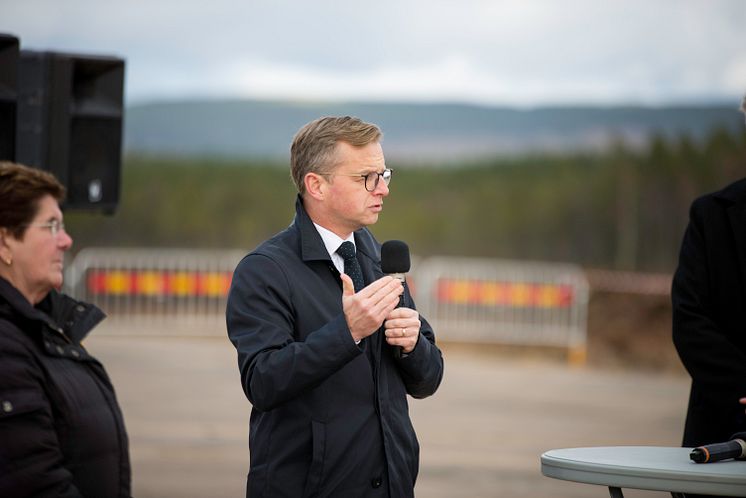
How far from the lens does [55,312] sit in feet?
10.6

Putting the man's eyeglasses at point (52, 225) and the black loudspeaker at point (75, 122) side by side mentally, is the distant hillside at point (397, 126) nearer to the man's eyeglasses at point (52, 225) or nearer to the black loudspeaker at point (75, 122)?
the black loudspeaker at point (75, 122)

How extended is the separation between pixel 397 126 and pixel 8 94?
22.5m

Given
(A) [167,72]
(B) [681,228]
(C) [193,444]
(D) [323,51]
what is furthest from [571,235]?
(C) [193,444]

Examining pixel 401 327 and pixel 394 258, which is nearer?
pixel 401 327

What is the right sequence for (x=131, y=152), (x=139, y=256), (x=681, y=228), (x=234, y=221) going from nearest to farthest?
(x=139, y=256), (x=681, y=228), (x=234, y=221), (x=131, y=152)

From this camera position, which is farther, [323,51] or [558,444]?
[323,51]

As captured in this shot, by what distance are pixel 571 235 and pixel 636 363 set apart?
5313 mm

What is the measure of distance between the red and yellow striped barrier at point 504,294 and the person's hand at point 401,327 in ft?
35.6

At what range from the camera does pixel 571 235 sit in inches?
755

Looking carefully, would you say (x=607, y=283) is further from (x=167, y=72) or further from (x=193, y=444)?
(x=167, y=72)

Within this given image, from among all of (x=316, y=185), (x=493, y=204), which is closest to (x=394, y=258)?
(x=316, y=185)

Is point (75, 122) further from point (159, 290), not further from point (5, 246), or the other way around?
point (159, 290)

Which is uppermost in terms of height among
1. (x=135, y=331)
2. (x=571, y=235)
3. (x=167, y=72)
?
(x=167, y=72)

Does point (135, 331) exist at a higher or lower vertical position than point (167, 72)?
lower
